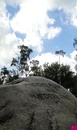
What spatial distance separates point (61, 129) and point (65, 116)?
52cm

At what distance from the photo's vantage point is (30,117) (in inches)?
258

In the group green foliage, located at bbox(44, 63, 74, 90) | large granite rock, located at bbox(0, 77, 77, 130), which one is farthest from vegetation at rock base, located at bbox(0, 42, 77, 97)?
large granite rock, located at bbox(0, 77, 77, 130)

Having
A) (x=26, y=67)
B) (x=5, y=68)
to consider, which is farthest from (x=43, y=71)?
(x=5, y=68)

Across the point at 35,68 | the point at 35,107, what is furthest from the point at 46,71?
the point at 35,107

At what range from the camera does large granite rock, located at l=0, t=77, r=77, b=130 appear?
255 inches

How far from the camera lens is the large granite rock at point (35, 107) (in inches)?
255

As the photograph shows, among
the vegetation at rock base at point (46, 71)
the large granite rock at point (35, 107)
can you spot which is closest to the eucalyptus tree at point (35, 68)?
the vegetation at rock base at point (46, 71)

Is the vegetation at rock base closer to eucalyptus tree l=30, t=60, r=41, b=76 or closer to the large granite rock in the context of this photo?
eucalyptus tree l=30, t=60, r=41, b=76

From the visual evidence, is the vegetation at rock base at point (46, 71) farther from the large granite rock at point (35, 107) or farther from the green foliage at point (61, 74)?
the large granite rock at point (35, 107)

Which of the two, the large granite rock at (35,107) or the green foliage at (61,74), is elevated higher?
the green foliage at (61,74)

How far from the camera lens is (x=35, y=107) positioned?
6.91m

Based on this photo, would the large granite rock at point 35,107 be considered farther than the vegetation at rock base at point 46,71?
No

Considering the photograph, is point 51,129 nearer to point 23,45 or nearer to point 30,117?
point 30,117

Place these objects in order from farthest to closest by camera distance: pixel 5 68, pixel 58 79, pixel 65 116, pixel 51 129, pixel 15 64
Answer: pixel 5 68, pixel 15 64, pixel 58 79, pixel 65 116, pixel 51 129
